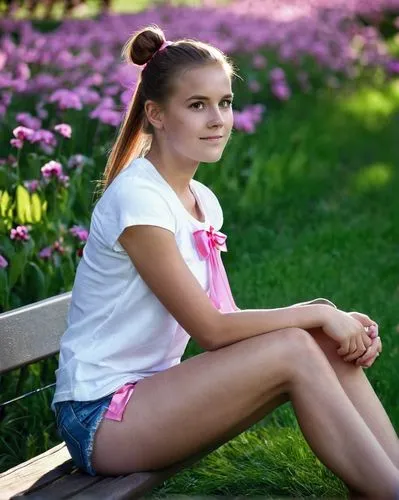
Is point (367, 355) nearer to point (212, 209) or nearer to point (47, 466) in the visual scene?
point (212, 209)

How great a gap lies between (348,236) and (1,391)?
8.82ft

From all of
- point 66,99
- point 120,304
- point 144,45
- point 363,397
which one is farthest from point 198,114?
point 66,99

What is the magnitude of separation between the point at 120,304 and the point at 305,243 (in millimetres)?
3104

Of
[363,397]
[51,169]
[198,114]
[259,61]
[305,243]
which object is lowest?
[305,243]

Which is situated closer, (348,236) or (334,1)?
(348,236)

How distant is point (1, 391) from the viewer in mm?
3699

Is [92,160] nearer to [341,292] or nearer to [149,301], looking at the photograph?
[341,292]

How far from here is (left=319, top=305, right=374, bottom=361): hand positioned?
9.11 ft

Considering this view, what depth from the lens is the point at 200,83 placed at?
2.87 m

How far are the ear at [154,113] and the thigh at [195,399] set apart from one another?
58 centimetres

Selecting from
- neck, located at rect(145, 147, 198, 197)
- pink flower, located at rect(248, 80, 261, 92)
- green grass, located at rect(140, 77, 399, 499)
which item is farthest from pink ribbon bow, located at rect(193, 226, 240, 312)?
pink flower, located at rect(248, 80, 261, 92)

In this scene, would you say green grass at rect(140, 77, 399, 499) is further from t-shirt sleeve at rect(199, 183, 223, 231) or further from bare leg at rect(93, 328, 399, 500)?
t-shirt sleeve at rect(199, 183, 223, 231)

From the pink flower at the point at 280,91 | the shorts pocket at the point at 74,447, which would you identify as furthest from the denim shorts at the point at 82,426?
the pink flower at the point at 280,91

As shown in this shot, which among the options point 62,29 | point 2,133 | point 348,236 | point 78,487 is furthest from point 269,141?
point 78,487
